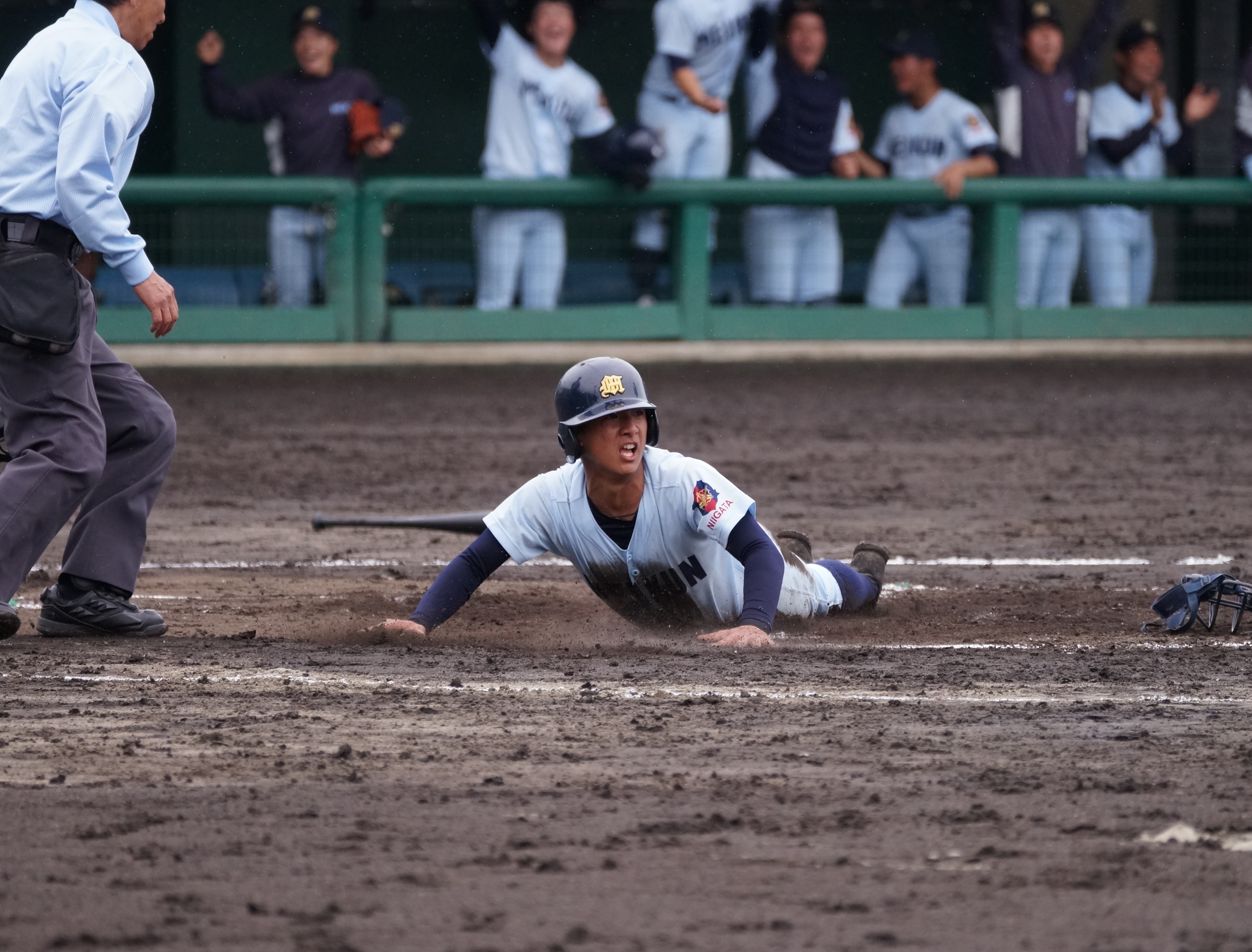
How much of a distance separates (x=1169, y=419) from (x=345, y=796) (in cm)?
791

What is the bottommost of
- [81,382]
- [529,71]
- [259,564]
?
[259,564]

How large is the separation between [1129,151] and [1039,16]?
1.13m

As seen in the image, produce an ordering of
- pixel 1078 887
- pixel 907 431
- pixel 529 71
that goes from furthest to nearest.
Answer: pixel 529 71, pixel 907 431, pixel 1078 887

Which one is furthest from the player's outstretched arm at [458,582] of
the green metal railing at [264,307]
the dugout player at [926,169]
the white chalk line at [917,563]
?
the dugout player at [926,169]

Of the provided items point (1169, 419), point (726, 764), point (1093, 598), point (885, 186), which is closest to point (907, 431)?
point (1169, 419)

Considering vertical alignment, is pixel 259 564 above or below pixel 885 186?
below

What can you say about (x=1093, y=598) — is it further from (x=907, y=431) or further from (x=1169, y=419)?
(x=1169, y=419)

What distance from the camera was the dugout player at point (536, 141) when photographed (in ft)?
36.4

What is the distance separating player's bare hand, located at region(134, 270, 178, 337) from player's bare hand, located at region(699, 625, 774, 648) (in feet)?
5.21

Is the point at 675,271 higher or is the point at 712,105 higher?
the point at 712,105

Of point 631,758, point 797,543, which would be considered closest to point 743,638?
point 797,543

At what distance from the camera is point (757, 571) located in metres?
4.78

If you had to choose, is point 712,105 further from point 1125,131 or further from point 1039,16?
point 1125,131

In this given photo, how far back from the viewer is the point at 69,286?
4566 mm
